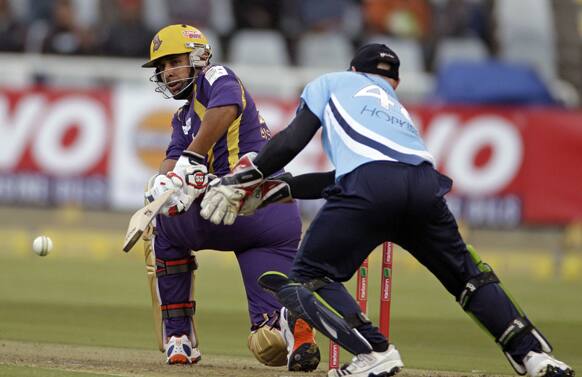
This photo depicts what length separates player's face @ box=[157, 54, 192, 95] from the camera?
25.9 feet

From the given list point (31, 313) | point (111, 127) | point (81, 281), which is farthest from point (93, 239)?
point (31, 313)

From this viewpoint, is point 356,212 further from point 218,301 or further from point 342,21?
point 342,21

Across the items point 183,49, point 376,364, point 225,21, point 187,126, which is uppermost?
point 183,49

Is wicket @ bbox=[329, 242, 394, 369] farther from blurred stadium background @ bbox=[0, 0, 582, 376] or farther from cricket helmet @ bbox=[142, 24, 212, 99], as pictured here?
blurred stadium background @ bbox=[0, 0, 582, 376]

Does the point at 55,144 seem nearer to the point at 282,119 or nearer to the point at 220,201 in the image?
the point at 282,119

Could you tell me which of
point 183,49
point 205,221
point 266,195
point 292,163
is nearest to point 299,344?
point 205,221

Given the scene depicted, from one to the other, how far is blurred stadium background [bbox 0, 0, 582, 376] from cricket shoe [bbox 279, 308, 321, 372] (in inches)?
158

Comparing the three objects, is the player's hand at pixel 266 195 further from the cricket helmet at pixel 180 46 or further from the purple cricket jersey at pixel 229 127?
the cricket helmet at pixel 180 46

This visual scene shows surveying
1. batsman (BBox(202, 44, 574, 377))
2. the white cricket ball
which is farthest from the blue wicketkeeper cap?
the white cricket ball

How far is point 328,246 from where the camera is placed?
6.59m

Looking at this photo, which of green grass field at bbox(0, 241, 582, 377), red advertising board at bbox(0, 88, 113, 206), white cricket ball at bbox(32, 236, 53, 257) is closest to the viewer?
white cricket ball at bbox(32, 236, 53, 257)

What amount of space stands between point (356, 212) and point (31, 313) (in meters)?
4.98

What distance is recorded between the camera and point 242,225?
782cm

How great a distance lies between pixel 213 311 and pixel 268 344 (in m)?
3.83
